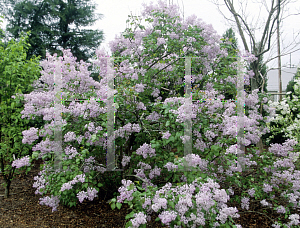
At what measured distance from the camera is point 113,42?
3752 mm

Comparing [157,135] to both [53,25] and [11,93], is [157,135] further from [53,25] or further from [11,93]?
[53,25]

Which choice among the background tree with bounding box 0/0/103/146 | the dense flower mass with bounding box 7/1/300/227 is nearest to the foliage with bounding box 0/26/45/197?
the dense flower mass with bounding box 7/1/300/227

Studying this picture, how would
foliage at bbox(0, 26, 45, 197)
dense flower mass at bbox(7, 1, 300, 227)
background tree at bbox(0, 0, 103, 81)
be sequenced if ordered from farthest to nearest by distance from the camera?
background tree at bbox(0, 0, 103, 81) < foliage at bbox(0, 26, 45, 197) < dense flower mass at bbox(7, 1, 300, 227)

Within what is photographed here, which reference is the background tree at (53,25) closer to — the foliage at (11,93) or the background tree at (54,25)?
the background tree at (54,25)

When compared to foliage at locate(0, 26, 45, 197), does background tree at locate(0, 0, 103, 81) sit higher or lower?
higher

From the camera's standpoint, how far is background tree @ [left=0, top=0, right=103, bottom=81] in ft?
35.1

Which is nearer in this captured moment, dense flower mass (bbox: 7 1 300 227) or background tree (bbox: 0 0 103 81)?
dense flower mass (bbox: 7 1 300 227)

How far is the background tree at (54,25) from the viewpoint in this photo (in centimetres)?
1071

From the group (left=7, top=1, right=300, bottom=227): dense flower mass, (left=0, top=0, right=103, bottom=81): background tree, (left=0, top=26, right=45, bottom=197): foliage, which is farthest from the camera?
(left=0, top=0, right=103, bottom=81): background tree

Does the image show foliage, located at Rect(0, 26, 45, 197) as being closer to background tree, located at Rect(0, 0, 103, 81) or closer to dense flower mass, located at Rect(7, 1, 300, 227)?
dense flower mass, located at Rect(7, 1, 300, 227)

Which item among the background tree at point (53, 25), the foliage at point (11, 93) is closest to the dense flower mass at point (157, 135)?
the foliage at point (11, 93)

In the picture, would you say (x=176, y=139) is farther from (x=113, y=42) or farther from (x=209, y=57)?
(x=113, y=42)

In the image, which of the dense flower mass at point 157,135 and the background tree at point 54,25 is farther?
the background tree at point 54,25

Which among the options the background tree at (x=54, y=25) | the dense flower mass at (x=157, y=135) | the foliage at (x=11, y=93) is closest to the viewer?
the dense flower mass at (x=157, y=135)
